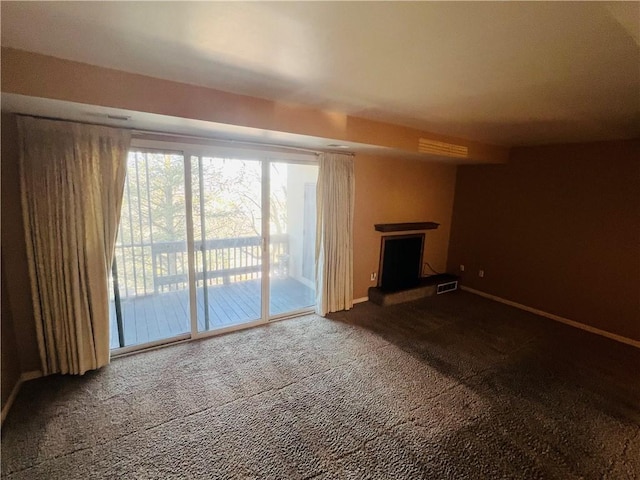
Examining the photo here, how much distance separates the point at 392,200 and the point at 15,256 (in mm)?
4129

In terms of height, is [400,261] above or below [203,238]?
below

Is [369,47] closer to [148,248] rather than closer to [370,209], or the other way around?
[148,248]

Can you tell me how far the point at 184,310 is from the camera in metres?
3.37

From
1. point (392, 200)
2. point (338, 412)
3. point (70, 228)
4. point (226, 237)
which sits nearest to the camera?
point (338, 412)

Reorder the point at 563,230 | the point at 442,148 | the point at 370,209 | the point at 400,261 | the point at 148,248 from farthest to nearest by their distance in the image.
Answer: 1. the point at 400,261
2. the point at 370,209
3. the point at 563,230
4. the point at 442,148
5. the point at 148,248

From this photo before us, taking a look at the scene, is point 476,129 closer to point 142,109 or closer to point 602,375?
point 602,375

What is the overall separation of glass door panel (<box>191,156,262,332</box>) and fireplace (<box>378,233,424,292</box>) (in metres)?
1.95

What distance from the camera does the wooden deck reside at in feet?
10.1

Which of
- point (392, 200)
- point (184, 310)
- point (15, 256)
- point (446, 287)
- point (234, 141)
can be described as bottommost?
point (446, 287)

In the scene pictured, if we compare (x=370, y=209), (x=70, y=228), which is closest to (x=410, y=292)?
(x=370, y=209)

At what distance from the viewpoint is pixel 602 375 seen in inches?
110

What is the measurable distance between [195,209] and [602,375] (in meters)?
4.27

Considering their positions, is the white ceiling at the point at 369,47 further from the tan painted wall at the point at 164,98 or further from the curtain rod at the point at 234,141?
the curtain rod at the point at 234,141

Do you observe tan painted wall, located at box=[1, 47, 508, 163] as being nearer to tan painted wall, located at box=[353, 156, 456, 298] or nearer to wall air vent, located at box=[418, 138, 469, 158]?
wall air vent, located at box=[418, 138, 469, 158]
